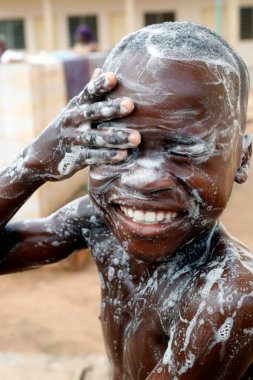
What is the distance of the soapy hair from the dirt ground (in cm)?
324

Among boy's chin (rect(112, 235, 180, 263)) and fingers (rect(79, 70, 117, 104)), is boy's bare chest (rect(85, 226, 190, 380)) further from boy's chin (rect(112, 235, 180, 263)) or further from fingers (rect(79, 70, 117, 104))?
fingers (rect(79, 70, 117, 104))

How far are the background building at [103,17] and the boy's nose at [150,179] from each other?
19.2 m

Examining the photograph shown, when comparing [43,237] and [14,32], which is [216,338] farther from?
[14,32]

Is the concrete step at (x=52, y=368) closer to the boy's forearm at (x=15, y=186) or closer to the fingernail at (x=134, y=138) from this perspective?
the boy's forearm at (x=15, y=186)

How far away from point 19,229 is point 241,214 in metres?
5.82

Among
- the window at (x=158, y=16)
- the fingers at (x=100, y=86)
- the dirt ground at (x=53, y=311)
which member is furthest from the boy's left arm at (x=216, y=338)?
the window at (x=158, y=16)

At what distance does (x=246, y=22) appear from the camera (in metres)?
20.7

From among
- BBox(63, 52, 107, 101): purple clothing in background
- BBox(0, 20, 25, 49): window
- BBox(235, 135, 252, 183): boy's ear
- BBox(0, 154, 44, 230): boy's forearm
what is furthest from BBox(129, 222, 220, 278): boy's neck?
BBox(0, 20, 25, 49): window

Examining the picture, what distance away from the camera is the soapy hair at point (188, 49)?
129cm

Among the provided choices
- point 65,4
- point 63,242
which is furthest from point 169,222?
point 65,4

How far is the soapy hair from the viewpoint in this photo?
1289 millimetres

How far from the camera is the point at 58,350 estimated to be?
428 centimetres

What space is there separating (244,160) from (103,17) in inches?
785

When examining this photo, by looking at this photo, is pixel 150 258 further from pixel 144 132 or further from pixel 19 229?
pixel 19 229
